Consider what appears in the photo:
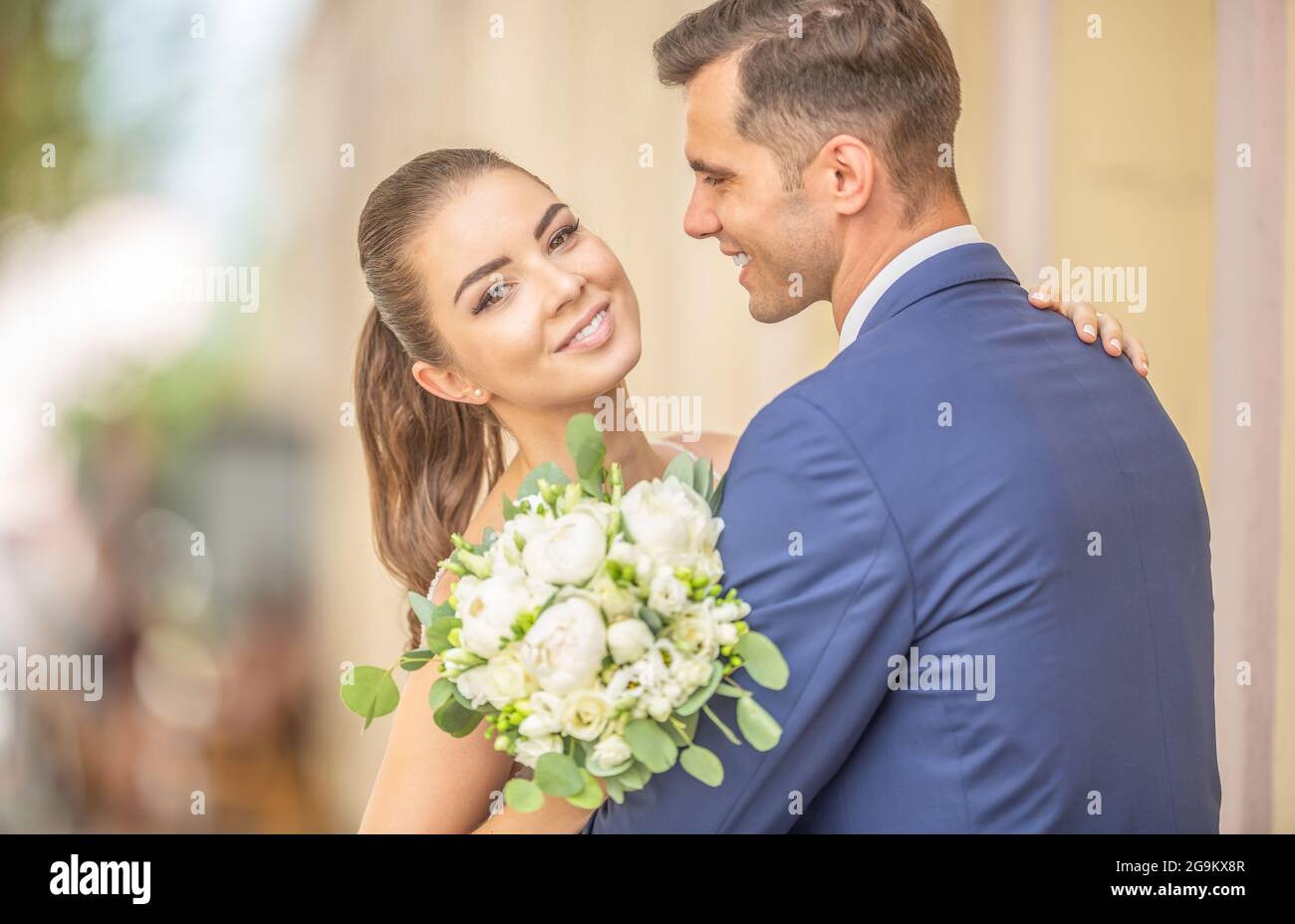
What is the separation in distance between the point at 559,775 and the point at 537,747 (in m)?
0.04

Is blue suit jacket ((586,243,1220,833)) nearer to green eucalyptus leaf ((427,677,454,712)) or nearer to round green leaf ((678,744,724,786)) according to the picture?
round green leaf ((678,744,724,786))

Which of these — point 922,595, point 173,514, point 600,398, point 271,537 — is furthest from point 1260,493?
point 173,514

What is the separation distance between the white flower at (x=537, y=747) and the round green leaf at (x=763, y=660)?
0.25m

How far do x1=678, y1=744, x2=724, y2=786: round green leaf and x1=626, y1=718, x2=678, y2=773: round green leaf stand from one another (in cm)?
2

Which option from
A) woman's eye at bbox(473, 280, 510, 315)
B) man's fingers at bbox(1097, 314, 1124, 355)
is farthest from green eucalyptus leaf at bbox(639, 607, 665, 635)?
woman's eye at bbox(473, 280, 510, 315)

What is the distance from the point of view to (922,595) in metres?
1.47

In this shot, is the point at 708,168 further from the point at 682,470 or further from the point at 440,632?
the point at 440,632

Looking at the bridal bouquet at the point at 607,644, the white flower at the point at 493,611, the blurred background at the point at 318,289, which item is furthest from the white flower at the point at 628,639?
the blurred background at the point at 318,289

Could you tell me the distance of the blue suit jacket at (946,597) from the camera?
1447 millimetres

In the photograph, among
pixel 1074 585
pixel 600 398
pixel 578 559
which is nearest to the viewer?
pixel 578 559

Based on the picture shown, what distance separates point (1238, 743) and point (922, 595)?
7.27ft

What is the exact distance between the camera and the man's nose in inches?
78.6
